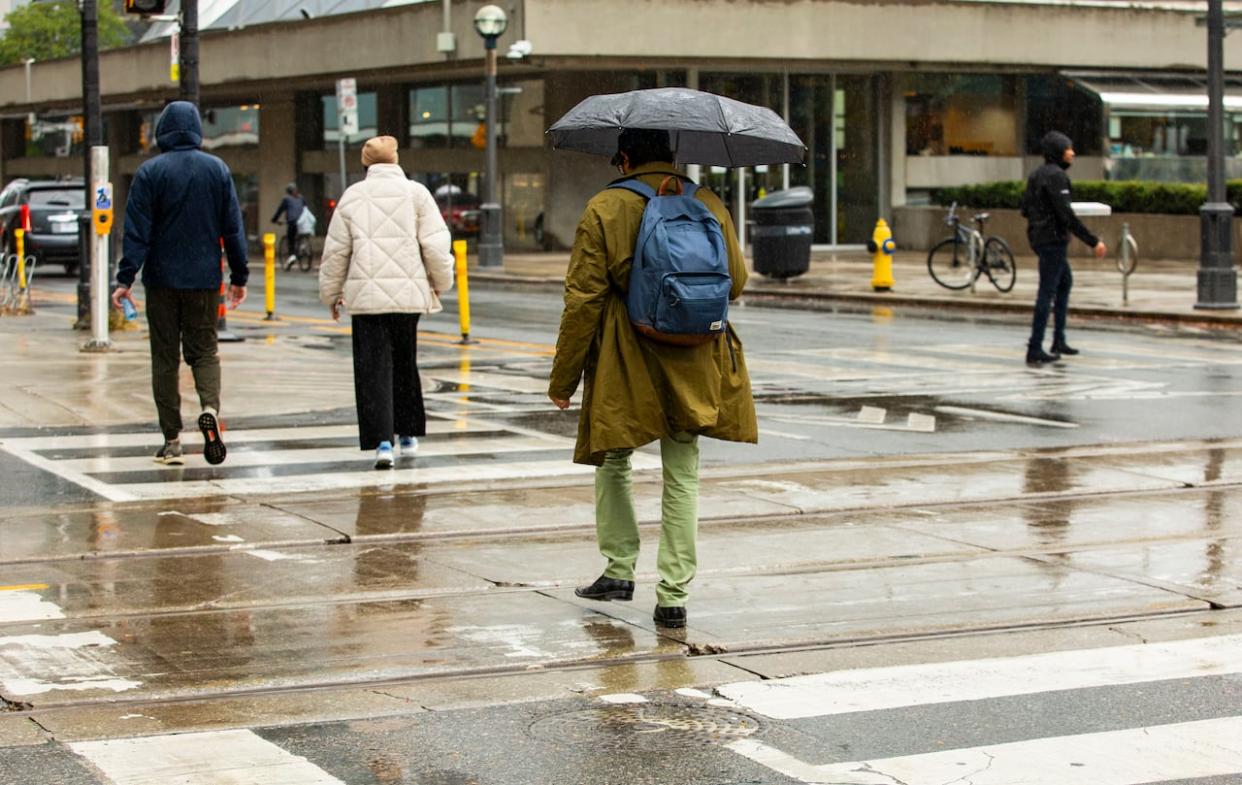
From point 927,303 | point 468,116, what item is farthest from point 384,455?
point 468,116

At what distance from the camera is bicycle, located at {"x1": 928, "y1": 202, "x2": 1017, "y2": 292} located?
26719mm

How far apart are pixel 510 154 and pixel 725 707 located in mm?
36196

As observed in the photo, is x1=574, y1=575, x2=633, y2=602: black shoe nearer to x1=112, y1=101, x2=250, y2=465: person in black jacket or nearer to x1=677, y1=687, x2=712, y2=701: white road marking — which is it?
x1=677, y1=687, x2=712, y2=701: white road marking

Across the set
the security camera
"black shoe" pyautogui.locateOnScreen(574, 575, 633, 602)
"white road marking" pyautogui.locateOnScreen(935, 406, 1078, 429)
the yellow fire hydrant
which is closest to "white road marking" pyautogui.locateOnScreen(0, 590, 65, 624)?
"black shoe" pyautogui.locateOnScreen(574, 575, 633, 602)

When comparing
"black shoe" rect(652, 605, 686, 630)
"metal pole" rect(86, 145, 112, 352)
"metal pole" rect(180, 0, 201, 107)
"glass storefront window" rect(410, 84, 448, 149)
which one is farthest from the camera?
"glass storefront window" rect(410, 84, 448, 149)

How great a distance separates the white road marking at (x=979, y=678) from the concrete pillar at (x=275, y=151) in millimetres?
42734

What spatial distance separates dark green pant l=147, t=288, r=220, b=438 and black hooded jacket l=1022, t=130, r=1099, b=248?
8.22 metres

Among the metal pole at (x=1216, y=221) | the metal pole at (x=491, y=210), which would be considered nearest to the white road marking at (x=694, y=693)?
the metal pole at (x=1216, y=221)

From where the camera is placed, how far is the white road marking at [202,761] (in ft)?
16.7

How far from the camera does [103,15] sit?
6262cm

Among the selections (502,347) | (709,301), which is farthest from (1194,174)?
(709,301)

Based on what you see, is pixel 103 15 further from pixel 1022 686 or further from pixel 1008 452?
pixel 1022 686

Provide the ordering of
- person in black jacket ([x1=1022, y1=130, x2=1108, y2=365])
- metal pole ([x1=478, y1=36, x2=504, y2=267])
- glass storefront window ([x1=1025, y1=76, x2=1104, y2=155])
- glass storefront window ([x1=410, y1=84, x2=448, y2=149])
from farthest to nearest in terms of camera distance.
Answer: glass storefront window ([x1=410, y1=84, x2=448, y2=149]) → glass storefront window ([x1=1025, y1=76, x2=1104, y2=155]) → metal pole ([x1=478, y1=36, x2=504, y2=267]) → person in black jacket ([x1=1022, y1=130, x2=1108, y2=365])

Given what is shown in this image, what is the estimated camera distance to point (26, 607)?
7.25m
